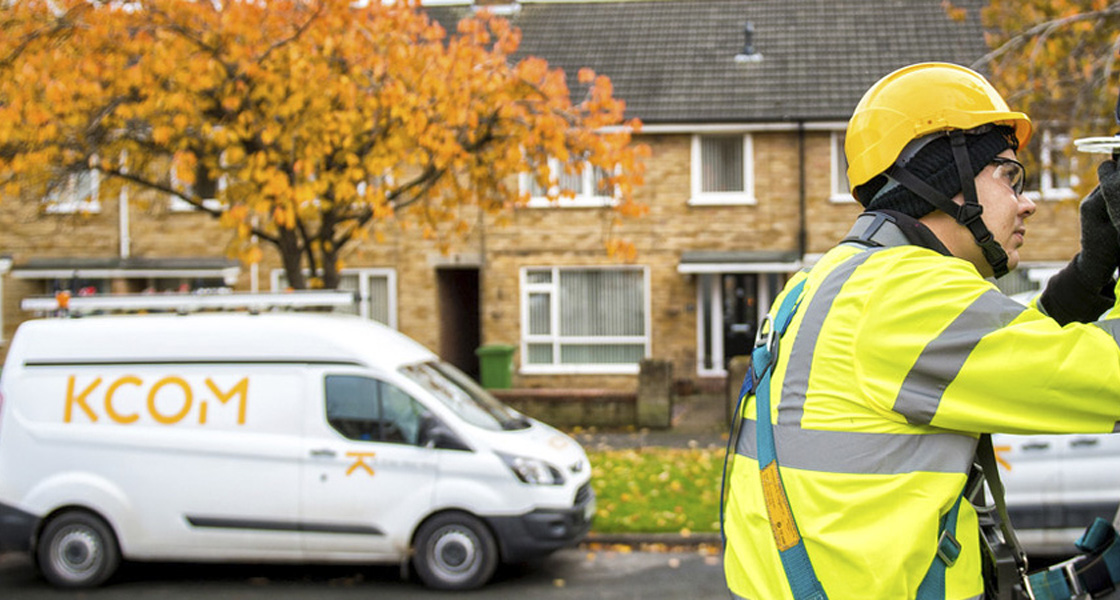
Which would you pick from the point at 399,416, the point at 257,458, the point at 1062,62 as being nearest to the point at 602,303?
the point at 1062,62

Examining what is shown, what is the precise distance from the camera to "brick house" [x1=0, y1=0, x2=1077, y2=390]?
2147 centimetres

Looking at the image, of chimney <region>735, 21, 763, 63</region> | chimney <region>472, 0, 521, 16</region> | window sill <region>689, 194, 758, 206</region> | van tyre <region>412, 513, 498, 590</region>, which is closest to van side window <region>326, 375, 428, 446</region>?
van tyre <region>412, 513, 498, 590</region>

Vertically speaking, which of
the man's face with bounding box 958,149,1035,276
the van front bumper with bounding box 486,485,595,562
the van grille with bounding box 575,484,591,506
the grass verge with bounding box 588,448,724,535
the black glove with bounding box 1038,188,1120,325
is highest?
the man's face with bounding box 958,149,1035,276

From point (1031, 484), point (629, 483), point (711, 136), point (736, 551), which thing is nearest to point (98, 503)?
point (629, 483)

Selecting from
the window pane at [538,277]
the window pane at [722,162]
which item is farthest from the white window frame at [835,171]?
the window pane at [538,277]

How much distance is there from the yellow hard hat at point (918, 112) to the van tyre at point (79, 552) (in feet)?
26.1

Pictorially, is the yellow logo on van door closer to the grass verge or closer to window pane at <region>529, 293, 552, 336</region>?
the grass verge

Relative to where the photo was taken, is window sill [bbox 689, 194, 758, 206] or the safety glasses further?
window sill [bbox 689, 194, 758, 206]

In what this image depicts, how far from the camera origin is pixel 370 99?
10773 millimetres

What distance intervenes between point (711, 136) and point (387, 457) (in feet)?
48.1

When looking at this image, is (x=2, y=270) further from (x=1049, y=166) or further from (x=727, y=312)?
(x=1049, y=166)

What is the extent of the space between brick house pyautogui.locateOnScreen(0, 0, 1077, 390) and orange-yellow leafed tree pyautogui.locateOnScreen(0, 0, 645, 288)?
9720 mm

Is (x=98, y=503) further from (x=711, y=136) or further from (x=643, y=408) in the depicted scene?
(x=711, y=136)

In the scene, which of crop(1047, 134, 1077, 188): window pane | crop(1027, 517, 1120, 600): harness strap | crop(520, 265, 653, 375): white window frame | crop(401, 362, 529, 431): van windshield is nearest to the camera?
crop(1027, 517, 1120, 600): harness strap
